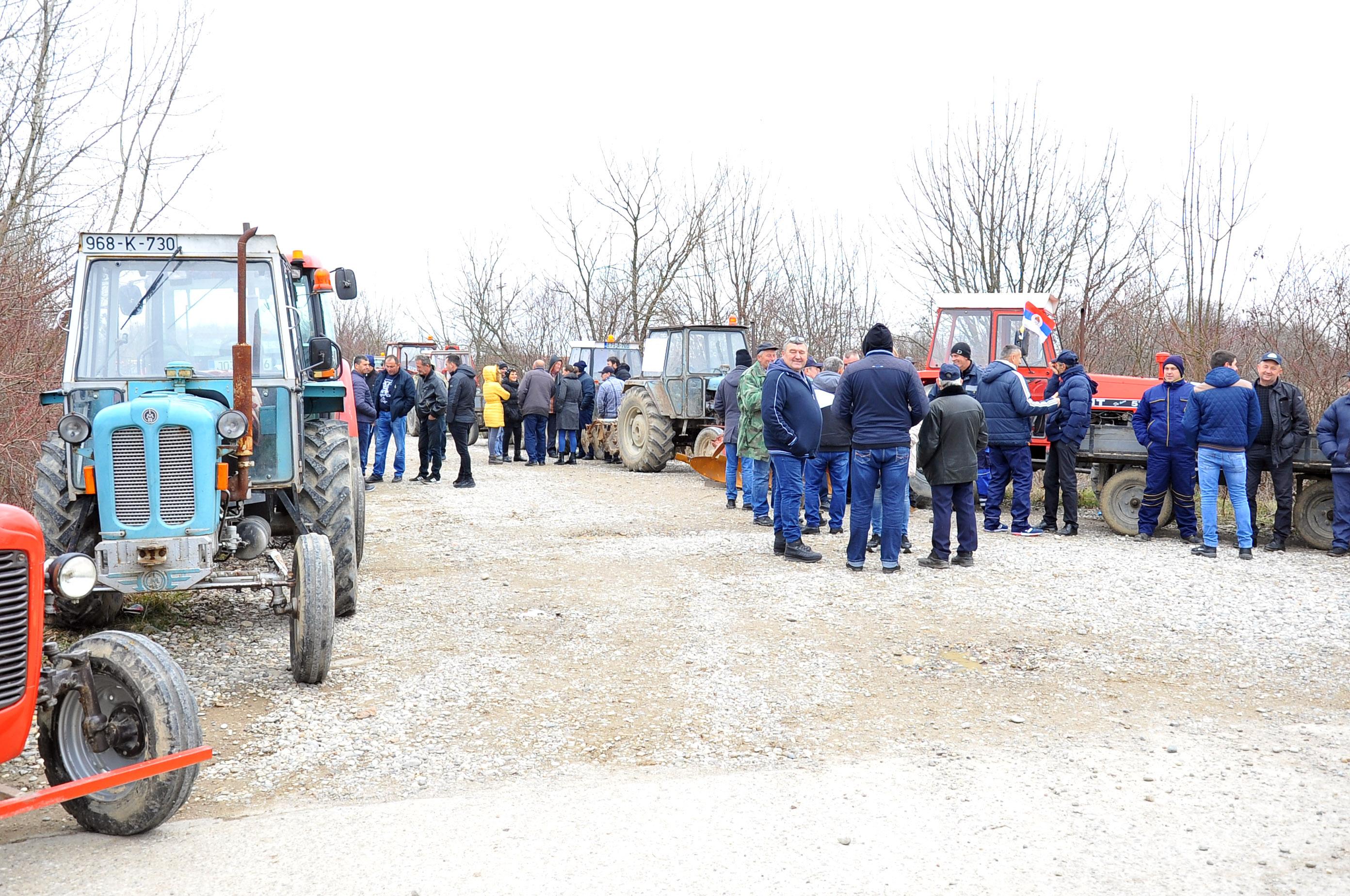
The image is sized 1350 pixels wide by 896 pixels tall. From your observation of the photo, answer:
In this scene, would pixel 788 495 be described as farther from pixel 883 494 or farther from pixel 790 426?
pixel 883 494

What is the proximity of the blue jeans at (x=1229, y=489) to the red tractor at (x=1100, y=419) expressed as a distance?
94 cm

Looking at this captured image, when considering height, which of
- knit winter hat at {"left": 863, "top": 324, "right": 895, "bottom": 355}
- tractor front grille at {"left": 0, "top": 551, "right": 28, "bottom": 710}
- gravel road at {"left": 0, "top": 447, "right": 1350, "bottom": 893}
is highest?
knit winter hat at {"left": 863, "top": 324, "right": 895, "bottom": 355}

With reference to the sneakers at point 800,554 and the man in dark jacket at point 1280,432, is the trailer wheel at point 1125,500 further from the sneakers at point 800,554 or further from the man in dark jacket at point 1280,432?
the sneakers at point 800,554

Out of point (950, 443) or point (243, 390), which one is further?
point (950, 443)

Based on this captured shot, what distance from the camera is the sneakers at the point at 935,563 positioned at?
8.67 metres

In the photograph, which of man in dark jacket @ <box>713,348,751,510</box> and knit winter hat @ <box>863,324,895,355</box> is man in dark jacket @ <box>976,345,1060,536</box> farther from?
man in dark jacket @ <box>713,348,751,510</box>

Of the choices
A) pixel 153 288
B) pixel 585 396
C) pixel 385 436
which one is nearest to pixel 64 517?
pixel 153 288

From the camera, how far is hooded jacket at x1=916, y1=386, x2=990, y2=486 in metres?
8.55

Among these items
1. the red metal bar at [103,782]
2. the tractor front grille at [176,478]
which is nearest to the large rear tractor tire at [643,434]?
the tractor front grille at [176,478]

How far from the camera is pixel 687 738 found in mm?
4805

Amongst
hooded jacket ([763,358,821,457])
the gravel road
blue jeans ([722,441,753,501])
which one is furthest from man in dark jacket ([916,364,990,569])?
blue jeans ([722,441,753,501])

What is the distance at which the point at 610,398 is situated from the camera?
19812mm

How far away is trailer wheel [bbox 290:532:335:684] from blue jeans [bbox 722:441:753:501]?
24.2 feet

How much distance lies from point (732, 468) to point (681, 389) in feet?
13.7
